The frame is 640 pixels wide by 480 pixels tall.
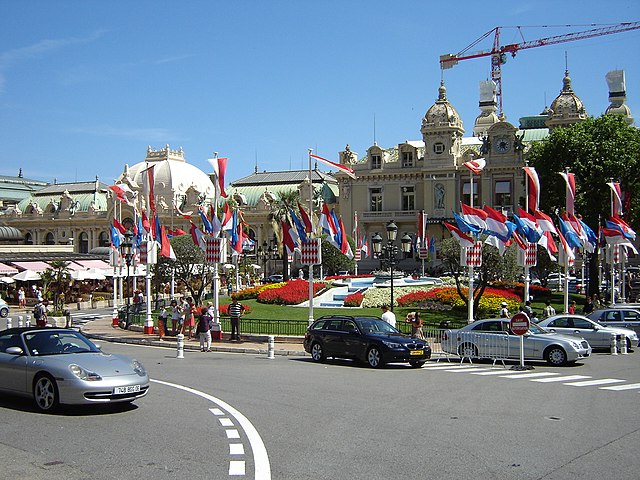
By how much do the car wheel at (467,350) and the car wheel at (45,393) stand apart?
13913 millimetres

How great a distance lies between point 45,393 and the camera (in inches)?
486

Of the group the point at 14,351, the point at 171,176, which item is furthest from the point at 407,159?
the point at 14,351

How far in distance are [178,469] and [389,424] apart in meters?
4.22

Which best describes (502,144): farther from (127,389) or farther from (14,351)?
(14,351)

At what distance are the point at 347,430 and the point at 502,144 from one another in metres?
71.5

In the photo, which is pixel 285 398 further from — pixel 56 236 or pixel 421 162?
pixel 56 236

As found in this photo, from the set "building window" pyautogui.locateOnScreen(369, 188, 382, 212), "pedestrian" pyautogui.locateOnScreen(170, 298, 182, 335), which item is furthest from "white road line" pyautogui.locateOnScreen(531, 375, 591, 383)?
"building window" pyautogui.locateOnScreen(369, 188, 382, 212)

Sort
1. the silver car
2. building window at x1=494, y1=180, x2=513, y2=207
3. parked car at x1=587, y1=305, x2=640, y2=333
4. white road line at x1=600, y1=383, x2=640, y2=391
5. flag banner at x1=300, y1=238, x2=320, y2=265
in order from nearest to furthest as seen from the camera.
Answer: the silver car
white road line at x1=600, y1=383, x2=640, y2=391
parked car at x1=587, y1=305, x2=640, y2=333
flag banner at x1=300, y1=238, x2=320, y2=265
building window at x1=494, y1=180, x2=513, y2=207

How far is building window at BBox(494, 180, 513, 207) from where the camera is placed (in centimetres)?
7906

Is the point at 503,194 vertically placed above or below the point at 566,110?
below

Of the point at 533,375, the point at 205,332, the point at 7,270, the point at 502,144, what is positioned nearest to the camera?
the point at 533,375

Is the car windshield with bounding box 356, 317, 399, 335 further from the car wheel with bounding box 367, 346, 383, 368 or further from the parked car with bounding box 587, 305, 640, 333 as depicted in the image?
the parked car with bounding box 587, 305, 640, 333

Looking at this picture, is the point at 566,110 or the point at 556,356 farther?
the point at 566,110

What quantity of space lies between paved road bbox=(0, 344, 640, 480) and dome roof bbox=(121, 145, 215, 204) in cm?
9253
